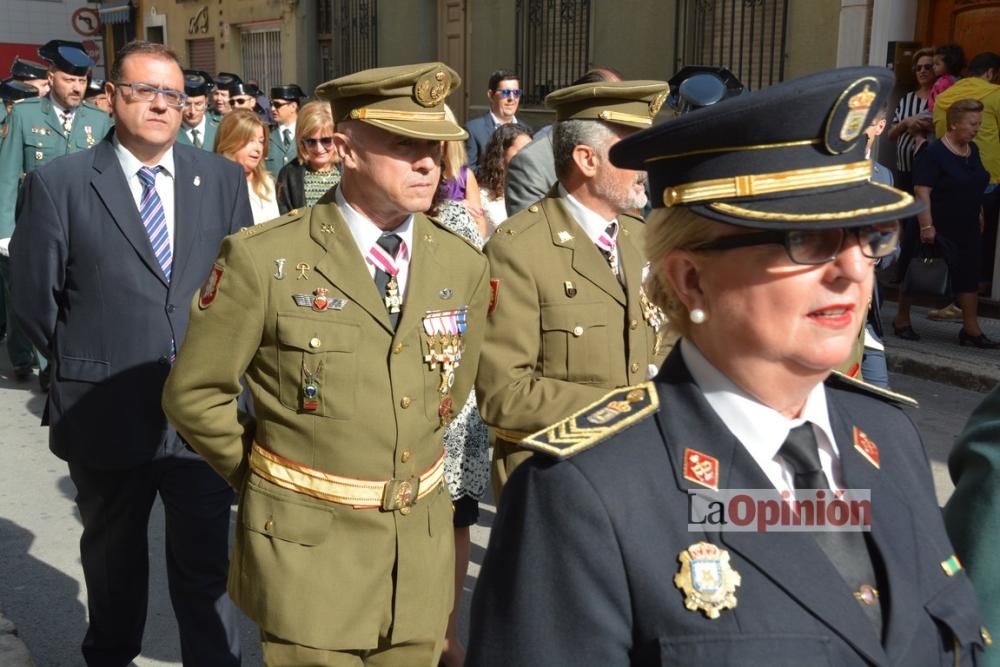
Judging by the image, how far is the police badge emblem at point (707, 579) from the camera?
1.54 meters

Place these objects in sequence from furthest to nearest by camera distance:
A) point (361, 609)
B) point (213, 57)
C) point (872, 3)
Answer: point (213, 57) < point (872, 3) < point (361, 609)

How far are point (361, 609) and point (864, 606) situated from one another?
5.13 ft

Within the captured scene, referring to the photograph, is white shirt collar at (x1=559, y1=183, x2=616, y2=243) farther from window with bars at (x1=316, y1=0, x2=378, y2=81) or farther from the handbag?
window with bars at (x1=316, y1=0, x2=378, y2=81)

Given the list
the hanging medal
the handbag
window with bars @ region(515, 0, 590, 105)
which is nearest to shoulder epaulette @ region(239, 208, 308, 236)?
the hanging medal

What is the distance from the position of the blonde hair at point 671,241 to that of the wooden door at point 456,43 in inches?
573

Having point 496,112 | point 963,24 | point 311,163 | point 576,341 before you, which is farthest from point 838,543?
point 963,24

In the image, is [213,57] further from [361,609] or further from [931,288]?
[361,609]

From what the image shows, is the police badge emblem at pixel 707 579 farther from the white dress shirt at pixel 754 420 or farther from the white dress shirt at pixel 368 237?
the white dress shirt at pixel 368 237

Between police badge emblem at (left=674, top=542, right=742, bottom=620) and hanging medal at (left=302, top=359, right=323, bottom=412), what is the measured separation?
1.47m

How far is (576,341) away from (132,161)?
5.33 feet

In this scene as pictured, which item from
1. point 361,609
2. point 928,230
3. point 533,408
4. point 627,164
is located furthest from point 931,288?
point 627,164

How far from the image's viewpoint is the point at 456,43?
54.3 ft

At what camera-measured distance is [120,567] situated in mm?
3834

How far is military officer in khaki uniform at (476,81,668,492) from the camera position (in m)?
3.35
